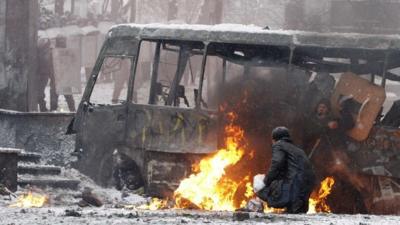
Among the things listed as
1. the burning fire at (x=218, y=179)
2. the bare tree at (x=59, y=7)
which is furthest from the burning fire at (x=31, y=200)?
the bare tree at (x=59, y=7)

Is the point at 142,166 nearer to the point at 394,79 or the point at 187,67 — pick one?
the point at 187,67

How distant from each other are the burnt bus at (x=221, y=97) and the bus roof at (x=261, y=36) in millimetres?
15

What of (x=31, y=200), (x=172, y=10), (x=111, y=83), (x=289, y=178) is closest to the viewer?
(x=289, y=178)

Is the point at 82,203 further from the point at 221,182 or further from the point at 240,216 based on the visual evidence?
the point at 240,216

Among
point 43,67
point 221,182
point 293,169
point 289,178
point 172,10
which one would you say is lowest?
point 221,182

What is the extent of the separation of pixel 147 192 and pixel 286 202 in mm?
2818

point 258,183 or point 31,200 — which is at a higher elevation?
point 258,183

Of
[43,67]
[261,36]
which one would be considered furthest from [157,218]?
[43,67]

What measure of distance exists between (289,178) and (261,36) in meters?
2.67

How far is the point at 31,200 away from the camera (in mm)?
12781

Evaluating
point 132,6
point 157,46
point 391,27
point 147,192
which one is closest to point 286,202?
point 147,192

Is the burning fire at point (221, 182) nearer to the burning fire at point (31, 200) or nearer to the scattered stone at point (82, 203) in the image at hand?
the scattered stone at point (82, 203)

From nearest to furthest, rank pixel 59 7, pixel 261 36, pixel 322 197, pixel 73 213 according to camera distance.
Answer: pixel 73 213, pixel 322 197, pixel 261 36, pixel 59 7

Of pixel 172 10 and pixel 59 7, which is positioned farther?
pixel 59 7
